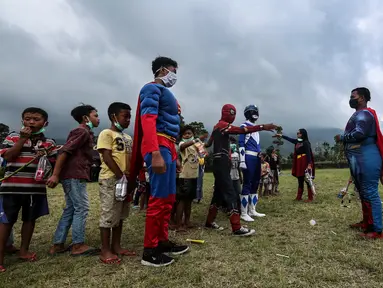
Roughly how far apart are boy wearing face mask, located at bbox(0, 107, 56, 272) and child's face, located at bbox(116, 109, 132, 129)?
96cm

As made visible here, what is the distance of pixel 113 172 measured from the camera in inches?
134

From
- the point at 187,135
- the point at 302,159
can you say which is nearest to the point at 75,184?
the point at 187,135

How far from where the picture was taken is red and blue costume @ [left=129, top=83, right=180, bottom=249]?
304 centimetres

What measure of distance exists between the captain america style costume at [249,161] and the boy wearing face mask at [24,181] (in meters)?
3.44

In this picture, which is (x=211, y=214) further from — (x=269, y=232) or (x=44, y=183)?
(x=44, y=183)

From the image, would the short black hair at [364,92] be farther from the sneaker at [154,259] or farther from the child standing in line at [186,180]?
the sneaker at [154,259]

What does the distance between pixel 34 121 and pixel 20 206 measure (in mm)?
1051

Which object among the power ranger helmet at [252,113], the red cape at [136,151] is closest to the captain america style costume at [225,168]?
the power ranger helmet at [252,113]

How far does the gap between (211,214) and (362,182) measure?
7.89ft

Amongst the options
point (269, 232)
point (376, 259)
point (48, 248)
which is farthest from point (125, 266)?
point (376, 259)

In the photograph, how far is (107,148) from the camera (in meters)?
3.42

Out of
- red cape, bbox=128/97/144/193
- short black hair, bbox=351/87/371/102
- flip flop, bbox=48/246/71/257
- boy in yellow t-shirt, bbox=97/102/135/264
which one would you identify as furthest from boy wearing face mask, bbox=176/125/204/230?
short black hair, bbox=351/87/371/102

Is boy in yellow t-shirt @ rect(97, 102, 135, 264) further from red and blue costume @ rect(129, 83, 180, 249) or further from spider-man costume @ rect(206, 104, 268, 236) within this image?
spider-man costume @ rect(206, 104, 268, 236)

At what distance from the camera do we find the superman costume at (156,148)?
10.00 feet
